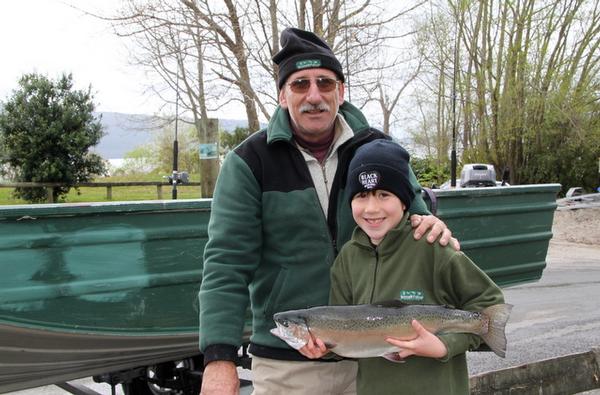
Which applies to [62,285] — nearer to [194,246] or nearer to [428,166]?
[194,246]

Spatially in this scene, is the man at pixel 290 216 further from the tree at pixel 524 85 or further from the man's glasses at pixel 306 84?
the tree at pixel 524 85

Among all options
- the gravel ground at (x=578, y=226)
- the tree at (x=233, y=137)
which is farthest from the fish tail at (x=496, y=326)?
the tree at (x=233, y=137)

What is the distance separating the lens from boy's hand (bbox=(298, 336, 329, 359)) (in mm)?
1871

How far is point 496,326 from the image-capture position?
73.3 inches

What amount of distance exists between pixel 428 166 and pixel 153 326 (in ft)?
91.3

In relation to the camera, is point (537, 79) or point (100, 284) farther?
point (537, 79)

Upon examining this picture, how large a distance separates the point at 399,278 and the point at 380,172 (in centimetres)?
32

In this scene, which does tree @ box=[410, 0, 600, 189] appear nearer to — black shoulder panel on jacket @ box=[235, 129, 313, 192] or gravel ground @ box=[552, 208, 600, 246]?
gravel ground @ box=[552, 208, 600, 246]

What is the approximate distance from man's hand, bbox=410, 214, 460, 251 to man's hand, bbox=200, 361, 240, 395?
673 mm

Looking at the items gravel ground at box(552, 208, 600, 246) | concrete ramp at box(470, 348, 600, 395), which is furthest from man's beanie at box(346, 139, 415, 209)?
gravel ground at box(552, 208, 600, 246)

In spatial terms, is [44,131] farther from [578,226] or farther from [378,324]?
[378,324]

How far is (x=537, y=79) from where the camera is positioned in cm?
2331

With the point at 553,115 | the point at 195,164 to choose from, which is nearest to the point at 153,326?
the point at 553,115

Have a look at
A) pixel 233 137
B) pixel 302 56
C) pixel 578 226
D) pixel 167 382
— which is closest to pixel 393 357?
pixel 302 56
